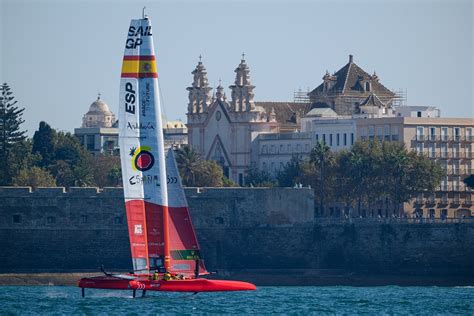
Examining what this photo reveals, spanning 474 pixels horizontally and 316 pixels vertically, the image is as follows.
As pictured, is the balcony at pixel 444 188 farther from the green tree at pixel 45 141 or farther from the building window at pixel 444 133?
the green tree at pixel 45 141

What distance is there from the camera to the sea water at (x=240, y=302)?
75875mm

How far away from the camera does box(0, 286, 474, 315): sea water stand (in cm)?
7588

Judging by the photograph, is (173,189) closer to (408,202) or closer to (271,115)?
(408,202)

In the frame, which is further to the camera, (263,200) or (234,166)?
(234,166)

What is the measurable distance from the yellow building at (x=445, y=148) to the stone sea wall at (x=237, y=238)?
2627 cm

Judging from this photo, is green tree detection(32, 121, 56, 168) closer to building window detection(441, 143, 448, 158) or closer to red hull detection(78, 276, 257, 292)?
building window detection(441, 143, 448, 158)

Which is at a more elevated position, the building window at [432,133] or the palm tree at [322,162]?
the building window at [432,133]

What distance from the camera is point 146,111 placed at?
243 feet

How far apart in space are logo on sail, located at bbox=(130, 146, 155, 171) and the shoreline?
97.3 feet

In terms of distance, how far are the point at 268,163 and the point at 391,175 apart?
22.1 meters

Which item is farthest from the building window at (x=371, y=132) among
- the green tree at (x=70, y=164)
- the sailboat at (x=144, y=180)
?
the sailboat at (x=144, y=180)

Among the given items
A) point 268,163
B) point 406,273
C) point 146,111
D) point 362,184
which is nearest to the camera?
point 146,111

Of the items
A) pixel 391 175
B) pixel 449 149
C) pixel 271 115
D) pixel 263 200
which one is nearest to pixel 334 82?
pixel 271 115

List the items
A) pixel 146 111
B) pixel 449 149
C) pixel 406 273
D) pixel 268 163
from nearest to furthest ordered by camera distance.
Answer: pixel 146 111, pixel 406 273, pixel 449 149, pixel 268 163
